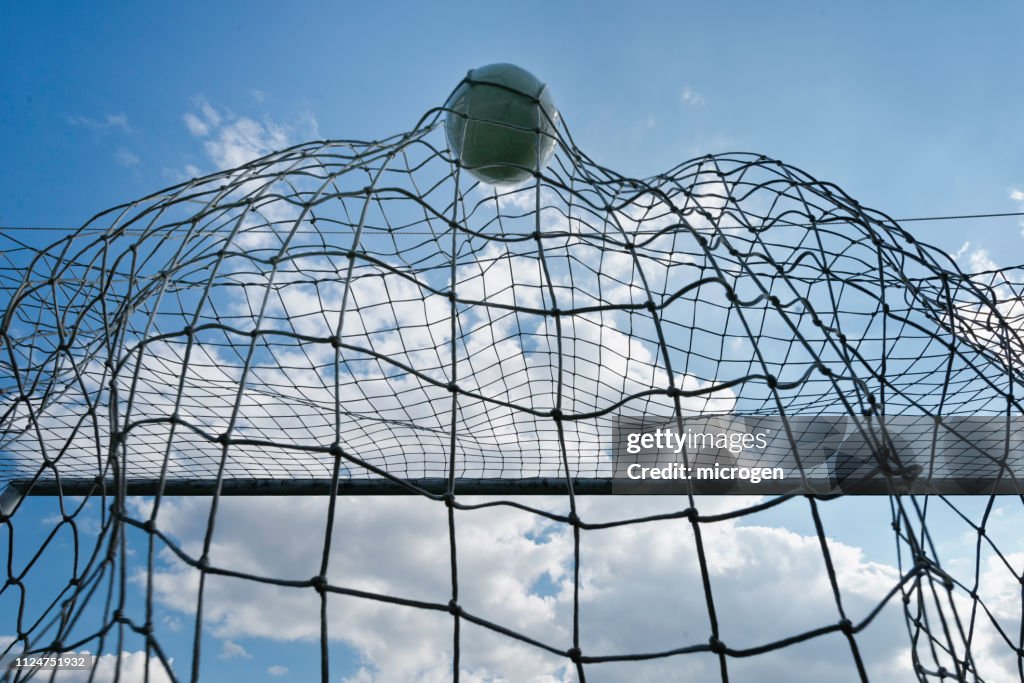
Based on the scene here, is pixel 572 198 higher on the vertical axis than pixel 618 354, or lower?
higher

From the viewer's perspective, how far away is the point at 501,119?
9.99 feet

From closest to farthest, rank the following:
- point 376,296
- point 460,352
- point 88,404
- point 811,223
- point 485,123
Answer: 1. point 88,404
2. point 811,223
3. point 485,123
4. point 376,296
5. point 460,352

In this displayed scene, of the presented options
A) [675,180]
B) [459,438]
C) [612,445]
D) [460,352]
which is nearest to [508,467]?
[459,438]

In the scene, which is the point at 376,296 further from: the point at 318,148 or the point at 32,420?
the point at 32,420

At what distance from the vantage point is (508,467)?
425cm

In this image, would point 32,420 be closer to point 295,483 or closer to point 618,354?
point 295,483

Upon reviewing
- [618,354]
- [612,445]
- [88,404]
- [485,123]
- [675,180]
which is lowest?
[88,404]

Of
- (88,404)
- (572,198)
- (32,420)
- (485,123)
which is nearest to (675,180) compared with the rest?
(572,198)

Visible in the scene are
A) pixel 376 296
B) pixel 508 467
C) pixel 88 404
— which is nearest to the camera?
pixel 88 404

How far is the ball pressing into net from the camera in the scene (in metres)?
3.04

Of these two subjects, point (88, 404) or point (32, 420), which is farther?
point (32, 420)

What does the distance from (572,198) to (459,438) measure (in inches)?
64.1

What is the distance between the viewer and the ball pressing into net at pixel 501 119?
3.04 meters

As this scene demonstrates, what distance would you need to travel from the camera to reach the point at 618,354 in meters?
3.52
